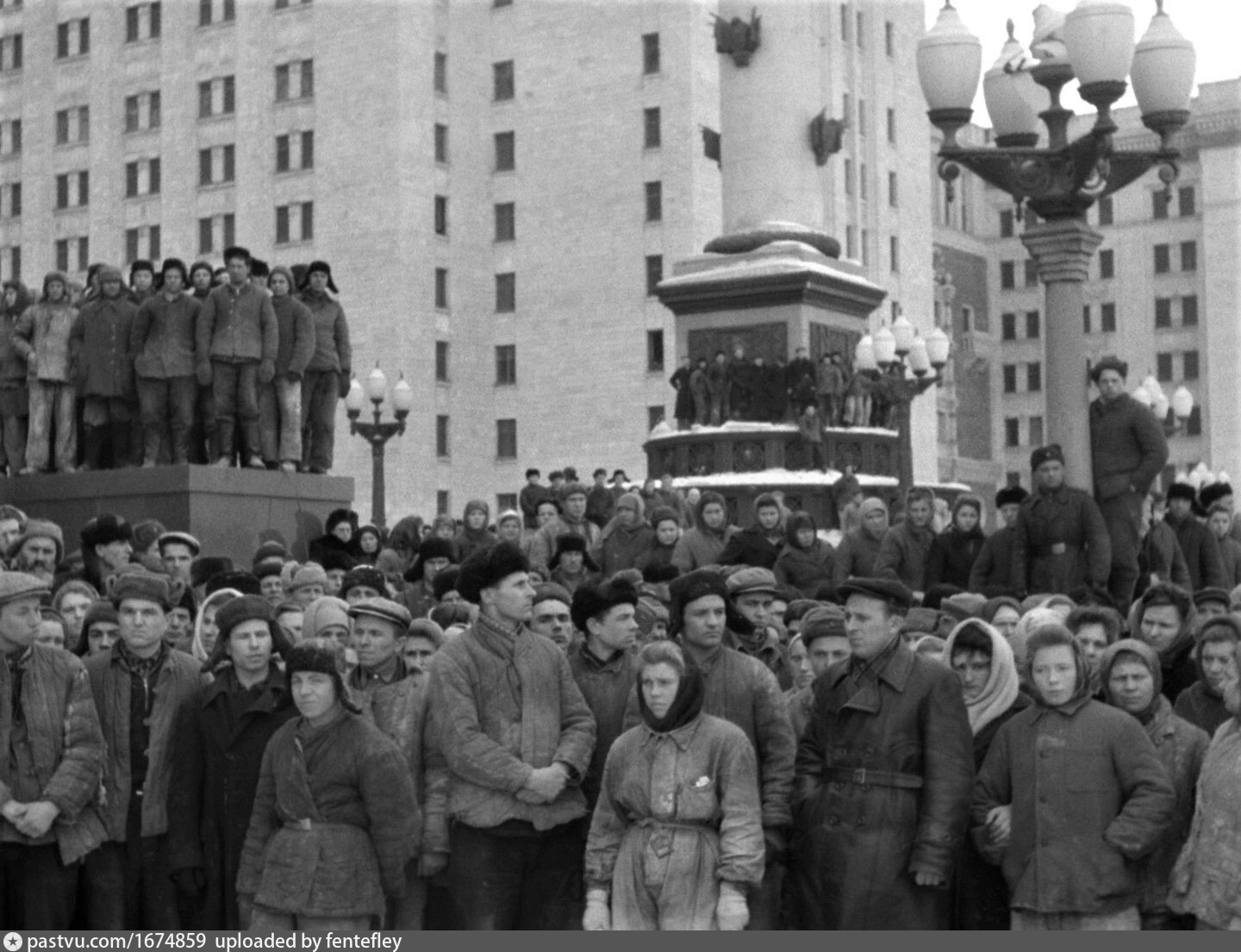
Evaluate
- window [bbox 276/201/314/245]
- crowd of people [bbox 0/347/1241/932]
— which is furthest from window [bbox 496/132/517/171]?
crowd of people [bbox 0/347/1241/932]

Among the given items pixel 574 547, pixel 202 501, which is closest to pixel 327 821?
pixel 574 547

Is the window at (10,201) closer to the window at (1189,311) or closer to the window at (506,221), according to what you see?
the window at (506,221)

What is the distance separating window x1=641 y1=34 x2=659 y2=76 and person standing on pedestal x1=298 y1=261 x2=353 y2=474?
1552 inches

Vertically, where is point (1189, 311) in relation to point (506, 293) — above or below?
above

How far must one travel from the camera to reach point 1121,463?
13070mm

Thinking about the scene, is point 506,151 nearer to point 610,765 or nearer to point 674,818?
point 610,765

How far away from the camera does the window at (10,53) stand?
6888cm

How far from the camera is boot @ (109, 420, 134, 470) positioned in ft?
62.6

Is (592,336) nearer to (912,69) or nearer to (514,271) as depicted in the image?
(514,271)

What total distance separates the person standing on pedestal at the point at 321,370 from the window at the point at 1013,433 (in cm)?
7172

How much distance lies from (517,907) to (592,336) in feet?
167

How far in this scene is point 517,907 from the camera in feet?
28.0

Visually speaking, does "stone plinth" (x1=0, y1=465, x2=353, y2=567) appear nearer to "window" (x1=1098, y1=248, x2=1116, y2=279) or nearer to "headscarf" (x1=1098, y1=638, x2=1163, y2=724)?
"headscarf" (x1=1098, y1=638, x2=1163, y2=724)

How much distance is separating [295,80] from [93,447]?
44.7m
